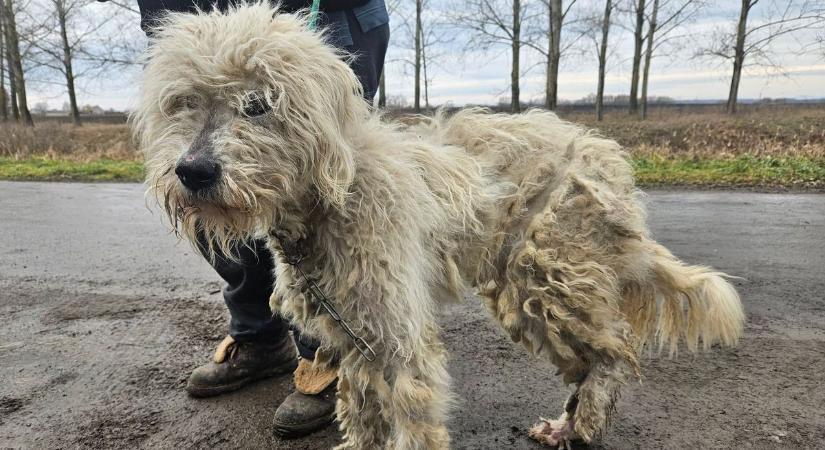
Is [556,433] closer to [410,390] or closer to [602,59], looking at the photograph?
[410,390]

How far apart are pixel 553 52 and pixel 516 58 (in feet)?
6.51

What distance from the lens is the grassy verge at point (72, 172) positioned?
49.0 feet

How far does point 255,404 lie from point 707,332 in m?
2.75

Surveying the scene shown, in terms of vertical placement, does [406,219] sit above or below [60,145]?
above

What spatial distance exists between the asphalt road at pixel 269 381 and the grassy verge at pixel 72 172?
28.6ft

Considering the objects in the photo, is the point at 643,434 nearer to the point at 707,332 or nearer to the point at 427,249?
the point at 707,332

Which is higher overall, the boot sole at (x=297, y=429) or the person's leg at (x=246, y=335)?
the person's leg at (x=246, y=335)

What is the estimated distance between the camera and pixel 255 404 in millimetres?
3598

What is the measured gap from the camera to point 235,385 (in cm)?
376

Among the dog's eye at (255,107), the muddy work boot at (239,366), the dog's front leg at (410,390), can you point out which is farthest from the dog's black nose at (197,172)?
the muddy work boot at (239,366)

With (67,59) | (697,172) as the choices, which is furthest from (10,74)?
(697,172)

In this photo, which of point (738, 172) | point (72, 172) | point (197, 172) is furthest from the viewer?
point (72, 172)

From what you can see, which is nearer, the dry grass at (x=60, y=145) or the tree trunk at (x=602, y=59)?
the dry grass at (x=60, y=145)

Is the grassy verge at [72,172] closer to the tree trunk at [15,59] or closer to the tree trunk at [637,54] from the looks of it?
the tree trunk at [15,59]
